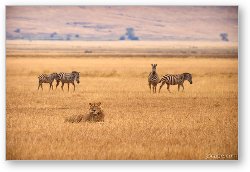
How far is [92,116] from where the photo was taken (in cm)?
3425

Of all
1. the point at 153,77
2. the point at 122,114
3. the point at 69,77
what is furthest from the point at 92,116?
the point at 153,77

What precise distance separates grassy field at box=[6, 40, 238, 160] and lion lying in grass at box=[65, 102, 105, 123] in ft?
0.32

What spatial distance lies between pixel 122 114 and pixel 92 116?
63cm

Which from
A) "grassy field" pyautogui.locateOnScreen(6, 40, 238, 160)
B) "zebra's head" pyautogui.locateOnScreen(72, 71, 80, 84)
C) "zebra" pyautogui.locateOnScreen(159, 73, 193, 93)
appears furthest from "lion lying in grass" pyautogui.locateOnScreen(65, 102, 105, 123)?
"zebra" pyautogui.locateOnScreen(159, 73, 193, 93)

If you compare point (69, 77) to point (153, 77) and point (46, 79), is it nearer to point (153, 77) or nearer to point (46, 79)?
point (46, 79)

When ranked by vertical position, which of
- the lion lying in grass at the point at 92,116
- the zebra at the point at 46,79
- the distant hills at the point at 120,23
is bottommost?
the lion lying in grass at the point at 92,116

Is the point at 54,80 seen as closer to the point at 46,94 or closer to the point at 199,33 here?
the point at 46,94

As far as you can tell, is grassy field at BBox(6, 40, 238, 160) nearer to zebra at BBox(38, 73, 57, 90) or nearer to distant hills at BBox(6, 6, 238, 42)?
zebra at BBox(38, 73, 57, 90)

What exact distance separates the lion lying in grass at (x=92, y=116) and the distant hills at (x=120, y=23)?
3.73 feet

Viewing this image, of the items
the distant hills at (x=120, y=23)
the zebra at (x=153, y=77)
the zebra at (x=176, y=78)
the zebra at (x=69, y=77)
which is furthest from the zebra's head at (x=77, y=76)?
the distant hills at (x=120, y=23)

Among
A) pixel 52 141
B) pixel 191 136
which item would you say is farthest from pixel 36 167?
pixel 191 136

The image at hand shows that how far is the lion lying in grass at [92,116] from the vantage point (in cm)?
3422

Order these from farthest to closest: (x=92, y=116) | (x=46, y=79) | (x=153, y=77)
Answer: (x=153, y=77) → (x=46, y=79) → (x=92, y=116)

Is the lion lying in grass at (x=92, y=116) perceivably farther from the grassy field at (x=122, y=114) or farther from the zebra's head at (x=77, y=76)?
the zebra's head at (x=77, y=76)
